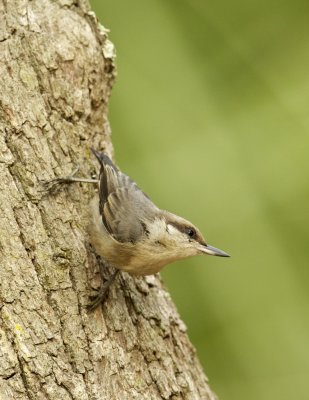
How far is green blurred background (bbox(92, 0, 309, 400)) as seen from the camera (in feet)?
10.8

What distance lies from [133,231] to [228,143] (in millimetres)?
663

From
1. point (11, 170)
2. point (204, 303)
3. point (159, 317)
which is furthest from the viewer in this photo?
point (204, 303)

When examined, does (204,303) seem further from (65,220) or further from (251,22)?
(251,22)

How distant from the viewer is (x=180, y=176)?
3.51 m

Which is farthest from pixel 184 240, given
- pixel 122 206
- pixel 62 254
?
pixel 62 254

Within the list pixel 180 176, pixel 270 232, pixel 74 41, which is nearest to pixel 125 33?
pixel 74 41

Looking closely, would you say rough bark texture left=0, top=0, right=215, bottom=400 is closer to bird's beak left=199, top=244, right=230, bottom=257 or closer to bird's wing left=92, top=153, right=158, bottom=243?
bird's wing left=92, top=153, right=158, bottom=243

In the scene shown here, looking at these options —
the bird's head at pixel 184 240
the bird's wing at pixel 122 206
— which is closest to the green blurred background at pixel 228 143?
the bird's wing at pixel 122 206

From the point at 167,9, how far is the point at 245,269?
4.91 ft

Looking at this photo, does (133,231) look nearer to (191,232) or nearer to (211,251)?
(191,232)

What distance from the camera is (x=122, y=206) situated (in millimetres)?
3465

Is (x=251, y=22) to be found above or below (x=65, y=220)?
above

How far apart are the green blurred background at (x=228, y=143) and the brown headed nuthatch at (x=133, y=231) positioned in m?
0.15

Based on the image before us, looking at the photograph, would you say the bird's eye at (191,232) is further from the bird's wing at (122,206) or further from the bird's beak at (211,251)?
the bird's wing at (122,206)
